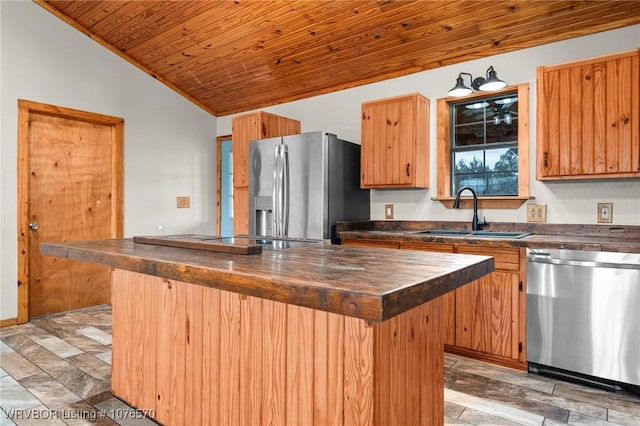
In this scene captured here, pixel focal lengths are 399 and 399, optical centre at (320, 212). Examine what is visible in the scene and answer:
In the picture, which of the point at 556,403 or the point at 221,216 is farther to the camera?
the point at 221,216

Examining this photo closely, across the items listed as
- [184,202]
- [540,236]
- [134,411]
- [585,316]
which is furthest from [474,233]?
[184,202]

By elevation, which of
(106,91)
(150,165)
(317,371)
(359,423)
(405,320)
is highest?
(106,91)

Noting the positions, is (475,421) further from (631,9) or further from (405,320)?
(631,9)

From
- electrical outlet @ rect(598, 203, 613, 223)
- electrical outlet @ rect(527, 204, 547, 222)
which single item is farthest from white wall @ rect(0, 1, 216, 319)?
electrical outlet @ rect(598, 203, 613, 223)

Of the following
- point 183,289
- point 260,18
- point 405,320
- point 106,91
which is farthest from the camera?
point 106,91

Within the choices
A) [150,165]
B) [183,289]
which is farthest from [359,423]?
[150,165]

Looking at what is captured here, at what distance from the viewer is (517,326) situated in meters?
2.56

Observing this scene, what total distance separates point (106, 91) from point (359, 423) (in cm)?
439

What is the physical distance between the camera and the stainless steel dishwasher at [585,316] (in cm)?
221

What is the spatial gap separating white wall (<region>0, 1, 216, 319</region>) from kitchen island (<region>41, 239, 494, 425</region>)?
91.6 inches

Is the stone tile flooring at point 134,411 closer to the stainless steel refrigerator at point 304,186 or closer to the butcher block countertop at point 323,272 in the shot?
the butcher block countertop at point 323,272

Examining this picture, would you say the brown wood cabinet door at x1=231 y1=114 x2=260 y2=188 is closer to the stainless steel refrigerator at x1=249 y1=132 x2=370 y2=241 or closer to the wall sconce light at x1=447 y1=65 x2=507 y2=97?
the stainless steel refrigerator at x1=249 y1=132 x2=370 y2=241

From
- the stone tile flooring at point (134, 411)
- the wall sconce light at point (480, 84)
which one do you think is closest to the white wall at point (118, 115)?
the stone tile flooring at point (134, 411)

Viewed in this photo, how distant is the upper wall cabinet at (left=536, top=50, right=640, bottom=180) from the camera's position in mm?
2449
